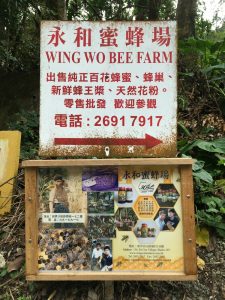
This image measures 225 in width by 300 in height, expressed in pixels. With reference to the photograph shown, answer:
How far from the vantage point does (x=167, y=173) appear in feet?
8.13

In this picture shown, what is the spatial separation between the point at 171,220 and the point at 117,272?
1.60 feet

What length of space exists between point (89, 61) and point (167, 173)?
37.5 inches

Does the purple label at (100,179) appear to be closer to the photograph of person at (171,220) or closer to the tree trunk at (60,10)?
the photograph of person at (171,220)

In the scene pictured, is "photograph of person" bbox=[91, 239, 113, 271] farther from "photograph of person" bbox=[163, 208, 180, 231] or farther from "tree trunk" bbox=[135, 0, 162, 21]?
"tree trunk" bbox=[135, 0, 162, 21]

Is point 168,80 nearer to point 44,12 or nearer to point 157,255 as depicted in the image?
point 157,255

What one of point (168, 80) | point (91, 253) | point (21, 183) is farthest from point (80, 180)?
point (21, 183)

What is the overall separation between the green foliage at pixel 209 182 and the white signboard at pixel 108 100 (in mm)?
822

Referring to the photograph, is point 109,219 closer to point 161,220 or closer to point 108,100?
point 161,220

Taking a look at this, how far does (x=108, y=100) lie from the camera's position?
2.61 meters

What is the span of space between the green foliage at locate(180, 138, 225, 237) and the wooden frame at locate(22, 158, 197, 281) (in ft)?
2.47

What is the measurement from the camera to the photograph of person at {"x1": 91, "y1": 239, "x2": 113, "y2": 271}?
2.44 m

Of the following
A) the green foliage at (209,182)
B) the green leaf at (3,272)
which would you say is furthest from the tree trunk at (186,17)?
the green leaf at (3,272)

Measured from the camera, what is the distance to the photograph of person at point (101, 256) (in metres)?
2.44

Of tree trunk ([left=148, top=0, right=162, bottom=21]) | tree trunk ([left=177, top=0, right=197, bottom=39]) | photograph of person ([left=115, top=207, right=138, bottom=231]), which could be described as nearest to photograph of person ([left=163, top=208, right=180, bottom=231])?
photograph of person ([left=115, top=207, right=138, bottom=231])
